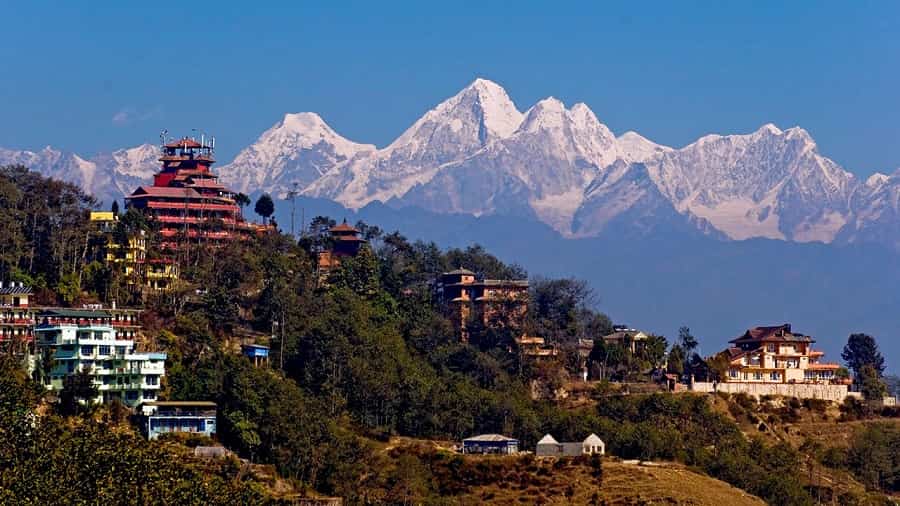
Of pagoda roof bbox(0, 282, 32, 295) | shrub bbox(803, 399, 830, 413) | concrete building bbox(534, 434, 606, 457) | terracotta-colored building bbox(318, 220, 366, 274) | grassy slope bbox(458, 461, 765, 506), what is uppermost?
terracotta-colored building bbox(318, 220, 366, 274)

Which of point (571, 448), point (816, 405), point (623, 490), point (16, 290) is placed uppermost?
point (16, 290)

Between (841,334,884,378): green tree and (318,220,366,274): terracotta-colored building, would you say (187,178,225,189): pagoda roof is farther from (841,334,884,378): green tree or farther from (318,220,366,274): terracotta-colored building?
(841,334,884,378): green tree

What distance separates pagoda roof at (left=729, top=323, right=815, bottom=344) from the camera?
11619 cm

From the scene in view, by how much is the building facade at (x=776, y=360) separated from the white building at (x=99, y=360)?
39.7 m

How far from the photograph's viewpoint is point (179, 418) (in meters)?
89.5

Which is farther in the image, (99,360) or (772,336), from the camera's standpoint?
(772,336)

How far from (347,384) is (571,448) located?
12.9 metres

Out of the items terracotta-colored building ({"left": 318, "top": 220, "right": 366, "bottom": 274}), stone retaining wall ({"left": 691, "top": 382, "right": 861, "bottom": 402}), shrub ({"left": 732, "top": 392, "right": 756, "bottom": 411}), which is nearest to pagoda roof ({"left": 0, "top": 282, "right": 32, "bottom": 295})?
terracotta-colored building ({"left": 318, "top": 220, "right": 366, "bottom": 274})

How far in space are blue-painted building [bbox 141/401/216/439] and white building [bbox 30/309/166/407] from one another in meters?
2.46

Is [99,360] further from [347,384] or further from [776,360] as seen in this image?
[776,360]

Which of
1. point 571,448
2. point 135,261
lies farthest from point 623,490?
point 135,261

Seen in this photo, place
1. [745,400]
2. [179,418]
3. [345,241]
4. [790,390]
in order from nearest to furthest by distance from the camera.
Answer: [179,418] → [745,400] → [790,390] → [345,241]

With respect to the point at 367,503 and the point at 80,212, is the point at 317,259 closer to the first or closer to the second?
the point at 80,212

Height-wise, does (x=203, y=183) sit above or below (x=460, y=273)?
above
